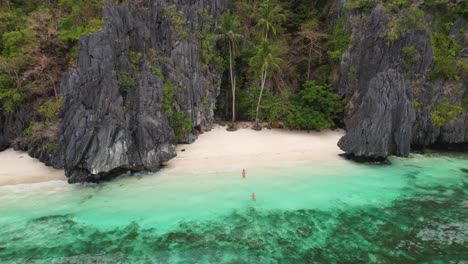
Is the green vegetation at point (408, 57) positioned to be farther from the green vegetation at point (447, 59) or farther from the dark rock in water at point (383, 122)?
the dark rock in water at point (383, 122)

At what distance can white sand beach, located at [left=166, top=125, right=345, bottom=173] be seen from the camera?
21.0 m

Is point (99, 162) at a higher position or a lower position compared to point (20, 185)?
higher

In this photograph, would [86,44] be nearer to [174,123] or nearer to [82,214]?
[174,123]

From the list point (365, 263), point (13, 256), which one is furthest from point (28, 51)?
point (365, 263)

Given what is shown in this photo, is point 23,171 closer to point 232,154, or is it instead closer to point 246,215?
point 232,154

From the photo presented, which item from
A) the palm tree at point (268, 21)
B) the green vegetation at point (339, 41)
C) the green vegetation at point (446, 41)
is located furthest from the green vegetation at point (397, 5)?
the palm tree at point (268, 21)

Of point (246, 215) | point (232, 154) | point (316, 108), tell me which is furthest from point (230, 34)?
point (246, 215)

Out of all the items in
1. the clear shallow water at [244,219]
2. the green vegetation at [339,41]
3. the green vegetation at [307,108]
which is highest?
the green vegetation at [339,41]

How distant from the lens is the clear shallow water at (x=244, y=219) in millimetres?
10836

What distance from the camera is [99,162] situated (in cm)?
1644

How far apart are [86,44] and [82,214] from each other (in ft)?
36.3

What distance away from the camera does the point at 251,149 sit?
24.6 metres

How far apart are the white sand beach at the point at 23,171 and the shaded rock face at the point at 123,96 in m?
2.72

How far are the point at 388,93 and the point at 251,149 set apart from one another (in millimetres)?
12284
